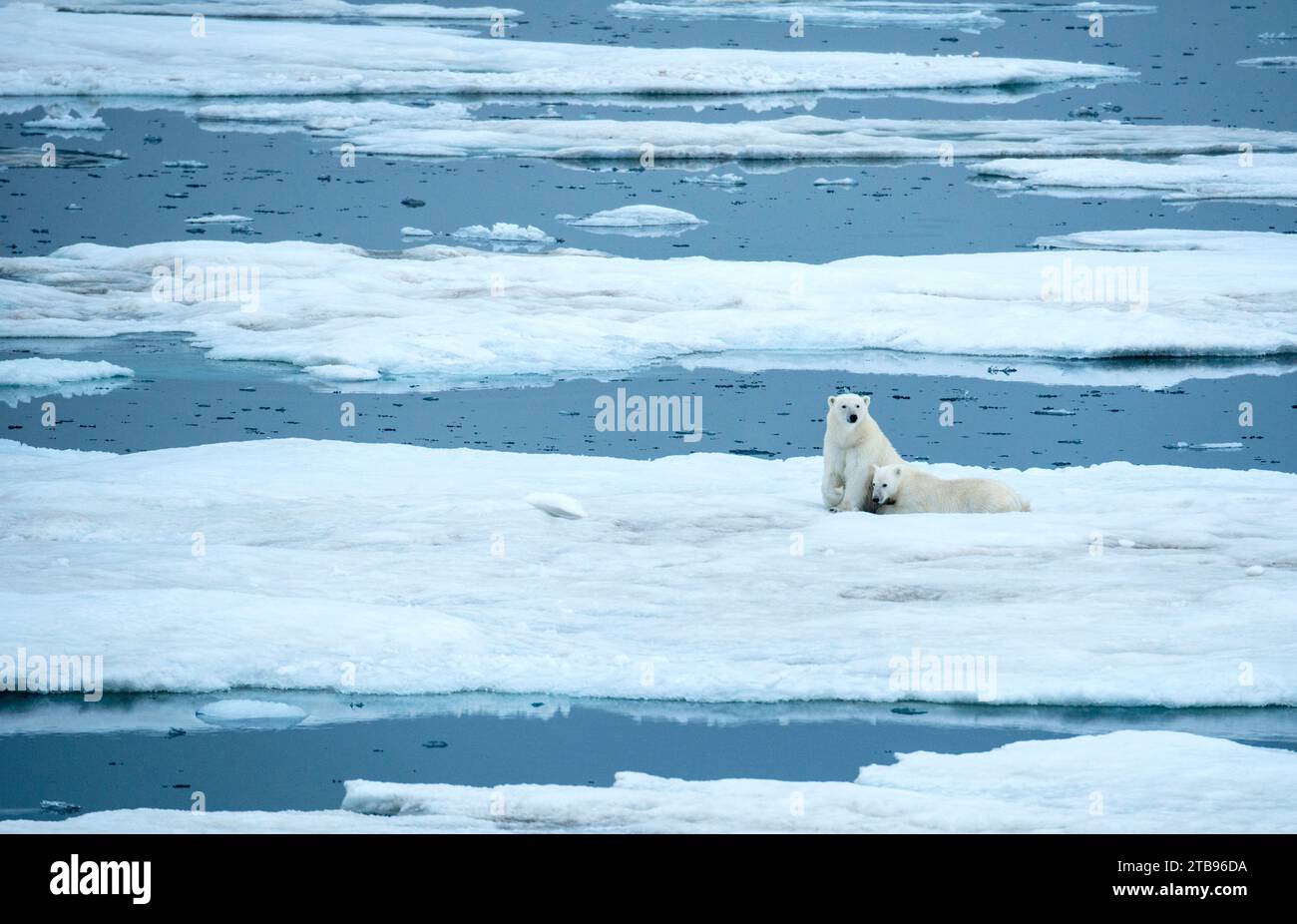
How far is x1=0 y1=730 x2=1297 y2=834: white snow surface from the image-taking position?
15.4 ft

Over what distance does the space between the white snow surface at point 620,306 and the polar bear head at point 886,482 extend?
3536mm

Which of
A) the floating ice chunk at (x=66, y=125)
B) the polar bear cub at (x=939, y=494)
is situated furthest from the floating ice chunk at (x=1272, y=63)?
the polar bear cub at (x=939, y=494)

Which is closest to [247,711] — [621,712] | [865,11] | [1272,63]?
[621,712]

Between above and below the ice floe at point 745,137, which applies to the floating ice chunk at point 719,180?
below

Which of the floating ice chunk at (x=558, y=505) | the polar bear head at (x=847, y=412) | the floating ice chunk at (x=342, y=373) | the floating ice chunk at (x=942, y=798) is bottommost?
the floating ice chunk at (x=942, y=798)

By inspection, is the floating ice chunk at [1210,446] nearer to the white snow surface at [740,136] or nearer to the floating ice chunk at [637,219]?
the floating ice chunk at [637,219]

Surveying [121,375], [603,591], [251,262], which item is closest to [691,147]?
[251,262]

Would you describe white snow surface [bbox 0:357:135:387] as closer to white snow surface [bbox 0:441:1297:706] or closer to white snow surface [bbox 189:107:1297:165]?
white snow surface [bbox 0:441:1297:706]

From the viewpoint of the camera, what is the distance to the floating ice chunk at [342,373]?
34.5 ft
